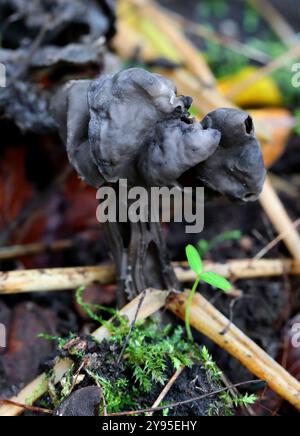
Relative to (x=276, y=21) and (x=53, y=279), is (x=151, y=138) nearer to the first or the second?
(x=53, y=279)

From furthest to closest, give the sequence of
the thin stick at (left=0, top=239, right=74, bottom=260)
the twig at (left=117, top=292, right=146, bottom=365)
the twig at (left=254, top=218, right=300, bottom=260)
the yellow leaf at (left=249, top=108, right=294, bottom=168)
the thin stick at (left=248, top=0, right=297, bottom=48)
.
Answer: the thin stick at (left=248, top=0, right=297, bottom=48), the yellow leaf at (left=249, top=108, right=294, bottom=168), the thin stick at (left=0, top=239, right=74, bottom=260), the twig at (left=254, top=218, right=300, bottom=260), the twig at (left=117, top=292, right=146, bottom=365)

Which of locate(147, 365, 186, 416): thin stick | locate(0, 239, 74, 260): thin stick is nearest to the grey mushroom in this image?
locate(147, 365, 186, 416): thin stick

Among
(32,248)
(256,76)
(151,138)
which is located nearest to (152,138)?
(151,138)

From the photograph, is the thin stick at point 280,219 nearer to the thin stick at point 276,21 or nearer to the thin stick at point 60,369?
the thin stick at point 60,369

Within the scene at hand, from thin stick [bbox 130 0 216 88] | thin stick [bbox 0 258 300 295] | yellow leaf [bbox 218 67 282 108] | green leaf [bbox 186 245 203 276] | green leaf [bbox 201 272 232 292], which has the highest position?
→ thin stick [bbox 130 0 216 88]

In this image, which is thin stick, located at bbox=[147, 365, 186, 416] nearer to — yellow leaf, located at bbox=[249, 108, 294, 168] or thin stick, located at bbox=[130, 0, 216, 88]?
yellow leaf, located at bbox=[249, 108, 294, 168]
